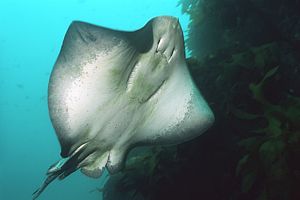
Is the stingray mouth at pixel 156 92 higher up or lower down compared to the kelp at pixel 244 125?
higher up

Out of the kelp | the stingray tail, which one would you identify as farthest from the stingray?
the kelp

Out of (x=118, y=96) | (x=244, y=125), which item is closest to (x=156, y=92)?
(x=118, y=96)

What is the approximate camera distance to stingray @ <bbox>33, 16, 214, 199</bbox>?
284 centimetres

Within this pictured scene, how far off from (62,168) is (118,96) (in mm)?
920

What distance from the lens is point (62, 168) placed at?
9.34 feet

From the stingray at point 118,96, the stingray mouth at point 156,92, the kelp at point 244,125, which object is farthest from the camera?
the stingray mouth at point 156,92

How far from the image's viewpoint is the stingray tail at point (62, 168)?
285cm

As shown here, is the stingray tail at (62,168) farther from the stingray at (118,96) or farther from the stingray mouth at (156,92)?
the stingray mouth at (156,92)

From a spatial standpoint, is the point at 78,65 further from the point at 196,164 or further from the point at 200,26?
the point at 200,26

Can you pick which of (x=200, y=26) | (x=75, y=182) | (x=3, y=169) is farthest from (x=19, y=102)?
(x=200, y=26)

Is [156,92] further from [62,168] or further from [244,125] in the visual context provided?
[244,125]

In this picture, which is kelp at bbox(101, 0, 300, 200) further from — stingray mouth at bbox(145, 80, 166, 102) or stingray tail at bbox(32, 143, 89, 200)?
stingray tail at bbox(32, 143, 89, 200)

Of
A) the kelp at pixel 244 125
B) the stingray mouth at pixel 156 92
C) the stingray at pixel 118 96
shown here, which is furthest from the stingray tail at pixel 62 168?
the kelp at pixel 244 125

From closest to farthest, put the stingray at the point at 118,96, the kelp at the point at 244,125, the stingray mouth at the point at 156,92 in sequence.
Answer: the stingray at the point at 118,96, the kelp at the point at 244,125, the stingray mouth at the point at 156,92
